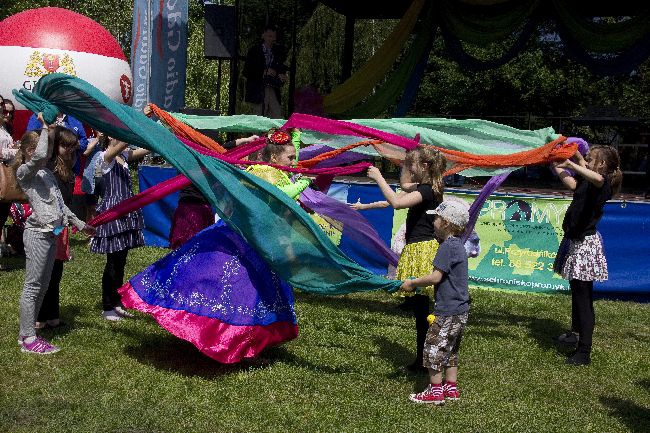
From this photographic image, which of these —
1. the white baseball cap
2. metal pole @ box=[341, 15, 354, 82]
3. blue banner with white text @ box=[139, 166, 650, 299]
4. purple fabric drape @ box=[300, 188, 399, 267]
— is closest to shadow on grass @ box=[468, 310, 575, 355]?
purple fabric drape @ box=[300, 188, 399, 267]

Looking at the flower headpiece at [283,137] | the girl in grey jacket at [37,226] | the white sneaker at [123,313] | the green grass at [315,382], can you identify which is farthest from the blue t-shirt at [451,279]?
the white sneaker at [123,313]

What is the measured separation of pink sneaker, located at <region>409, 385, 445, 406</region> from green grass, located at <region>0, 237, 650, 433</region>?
0.21 feet

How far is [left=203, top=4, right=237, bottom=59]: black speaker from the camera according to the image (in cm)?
1319

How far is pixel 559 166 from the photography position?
5.53 meters

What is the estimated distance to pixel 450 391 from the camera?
4.68 metres

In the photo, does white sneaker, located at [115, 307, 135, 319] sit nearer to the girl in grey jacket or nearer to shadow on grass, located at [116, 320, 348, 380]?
shadow on grass, located at [116, 320, 348, 380]

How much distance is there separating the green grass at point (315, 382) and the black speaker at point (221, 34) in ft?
24.1

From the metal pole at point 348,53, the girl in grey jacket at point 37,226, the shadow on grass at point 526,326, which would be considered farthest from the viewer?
the metal pole at point 348,53

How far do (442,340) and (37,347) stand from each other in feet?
8.76

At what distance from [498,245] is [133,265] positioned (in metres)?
4.17

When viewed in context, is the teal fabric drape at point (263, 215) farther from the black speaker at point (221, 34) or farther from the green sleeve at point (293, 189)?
the black speaker at point (221, 34)

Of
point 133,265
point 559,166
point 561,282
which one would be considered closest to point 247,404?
point 559,166

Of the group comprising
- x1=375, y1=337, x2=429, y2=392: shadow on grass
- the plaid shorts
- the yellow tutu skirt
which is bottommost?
x1=375, y1=337, x2=429, y2=392: shadow on grass

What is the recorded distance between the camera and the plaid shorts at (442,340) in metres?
4.49
